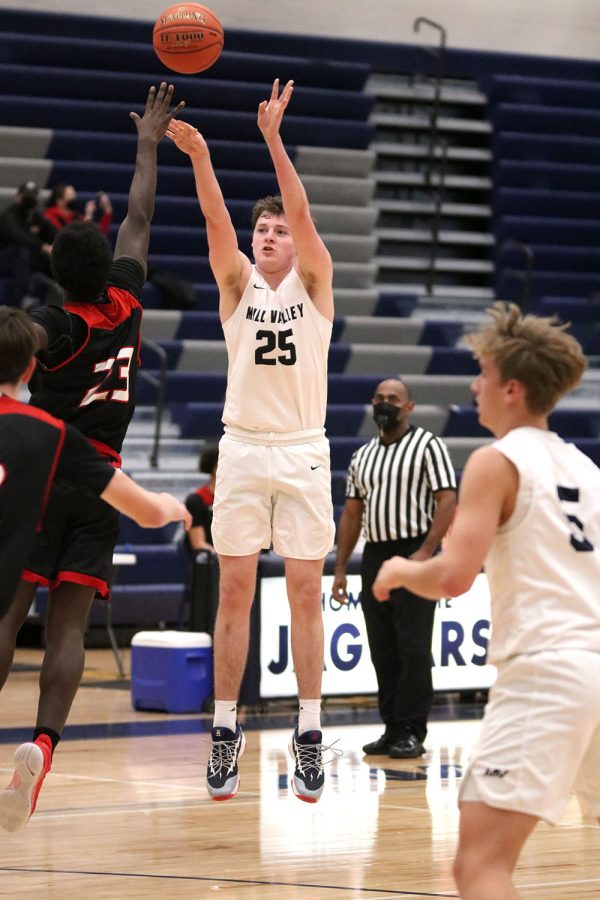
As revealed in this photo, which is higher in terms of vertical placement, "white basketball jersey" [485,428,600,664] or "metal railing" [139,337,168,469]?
"metal railing" [139,337,168,469]

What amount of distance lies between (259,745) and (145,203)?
357 cm

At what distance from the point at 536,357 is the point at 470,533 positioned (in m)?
0.45

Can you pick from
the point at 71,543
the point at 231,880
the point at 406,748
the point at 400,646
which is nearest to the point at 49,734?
the point at 71,543

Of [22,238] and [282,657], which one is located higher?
[22,238]

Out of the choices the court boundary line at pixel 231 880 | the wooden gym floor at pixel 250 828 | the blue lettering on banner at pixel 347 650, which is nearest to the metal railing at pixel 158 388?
the blue lettering on banner at pixel 347 650

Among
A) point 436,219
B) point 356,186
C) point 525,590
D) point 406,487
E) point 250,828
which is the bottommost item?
point 250,828

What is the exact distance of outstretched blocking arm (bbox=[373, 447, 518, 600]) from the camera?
10.4ft

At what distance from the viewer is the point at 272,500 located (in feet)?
18.3

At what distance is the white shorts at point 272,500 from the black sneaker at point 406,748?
2.47m

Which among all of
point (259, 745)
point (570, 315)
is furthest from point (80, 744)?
point (570, 315)

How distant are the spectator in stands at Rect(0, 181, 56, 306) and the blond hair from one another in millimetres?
9813

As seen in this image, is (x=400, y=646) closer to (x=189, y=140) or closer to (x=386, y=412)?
(x=386, y=412)

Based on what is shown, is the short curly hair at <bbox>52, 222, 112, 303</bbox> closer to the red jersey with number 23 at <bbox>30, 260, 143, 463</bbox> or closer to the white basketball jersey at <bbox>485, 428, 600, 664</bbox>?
the red jersey with number 23 at <bbox>30, 260, 143, 463</bbox>

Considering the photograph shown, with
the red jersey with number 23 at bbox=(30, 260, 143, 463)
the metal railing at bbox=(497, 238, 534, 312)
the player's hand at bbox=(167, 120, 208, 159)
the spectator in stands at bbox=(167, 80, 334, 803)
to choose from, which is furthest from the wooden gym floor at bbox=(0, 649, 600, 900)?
the metal railing at bbox=(497, 238, 534, 312)
